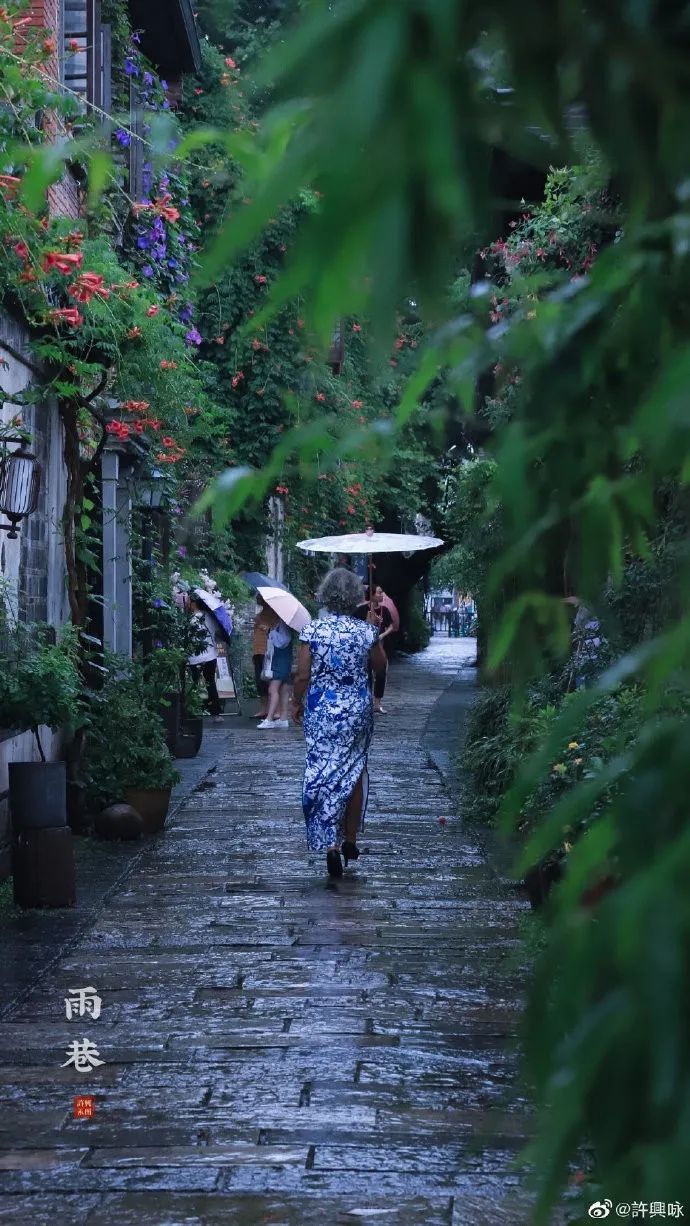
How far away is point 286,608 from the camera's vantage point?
18828 mm

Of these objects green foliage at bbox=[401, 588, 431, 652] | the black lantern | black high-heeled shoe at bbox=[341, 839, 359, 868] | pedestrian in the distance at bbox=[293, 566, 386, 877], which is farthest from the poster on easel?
green foliage at bbox=[401, 588, 431, 652]

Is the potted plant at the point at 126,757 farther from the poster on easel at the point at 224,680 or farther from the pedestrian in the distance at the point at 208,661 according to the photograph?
the poster on easel at the point at 224,680

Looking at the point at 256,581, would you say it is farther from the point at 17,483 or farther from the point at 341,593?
the point at 17,483

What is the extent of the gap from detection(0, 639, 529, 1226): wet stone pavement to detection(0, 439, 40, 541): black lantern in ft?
7.53

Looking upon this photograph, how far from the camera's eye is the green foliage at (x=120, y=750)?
10.8 meters

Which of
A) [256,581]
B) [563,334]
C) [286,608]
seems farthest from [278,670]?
[563,334]

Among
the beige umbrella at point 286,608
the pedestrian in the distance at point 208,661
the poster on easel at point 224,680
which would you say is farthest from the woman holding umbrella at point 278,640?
the poster on easel at point 224,680

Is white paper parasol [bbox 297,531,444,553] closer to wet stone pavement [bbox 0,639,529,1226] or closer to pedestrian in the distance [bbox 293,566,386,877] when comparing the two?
wet stone pavement [bbox 0,639,529,1226]

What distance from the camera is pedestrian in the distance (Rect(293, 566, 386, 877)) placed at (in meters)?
9.38

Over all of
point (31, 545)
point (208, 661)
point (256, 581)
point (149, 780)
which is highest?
point (31, 545)

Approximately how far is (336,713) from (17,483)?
7.80 feet

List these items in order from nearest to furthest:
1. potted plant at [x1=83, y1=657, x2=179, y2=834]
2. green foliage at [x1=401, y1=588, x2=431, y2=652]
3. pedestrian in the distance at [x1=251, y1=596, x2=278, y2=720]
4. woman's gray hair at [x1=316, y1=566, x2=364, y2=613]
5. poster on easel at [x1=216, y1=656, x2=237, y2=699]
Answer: woman's gray hair at [x1=316, y1=566, x2=364, y2=613] → potted plant at [x1=83, y1=657, x2=179, y2=834] → pedestrian in the distance at [x1=251, y1=596, x2=278, y2=720] → poster on easel at [x1=216, y1=656, x2=237, y2=699] → green foliage at [x1=401, y1=588, x2=431, y2=652]

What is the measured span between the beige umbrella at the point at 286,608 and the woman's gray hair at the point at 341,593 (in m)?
9.09

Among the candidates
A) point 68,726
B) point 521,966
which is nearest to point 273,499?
point 68,726
